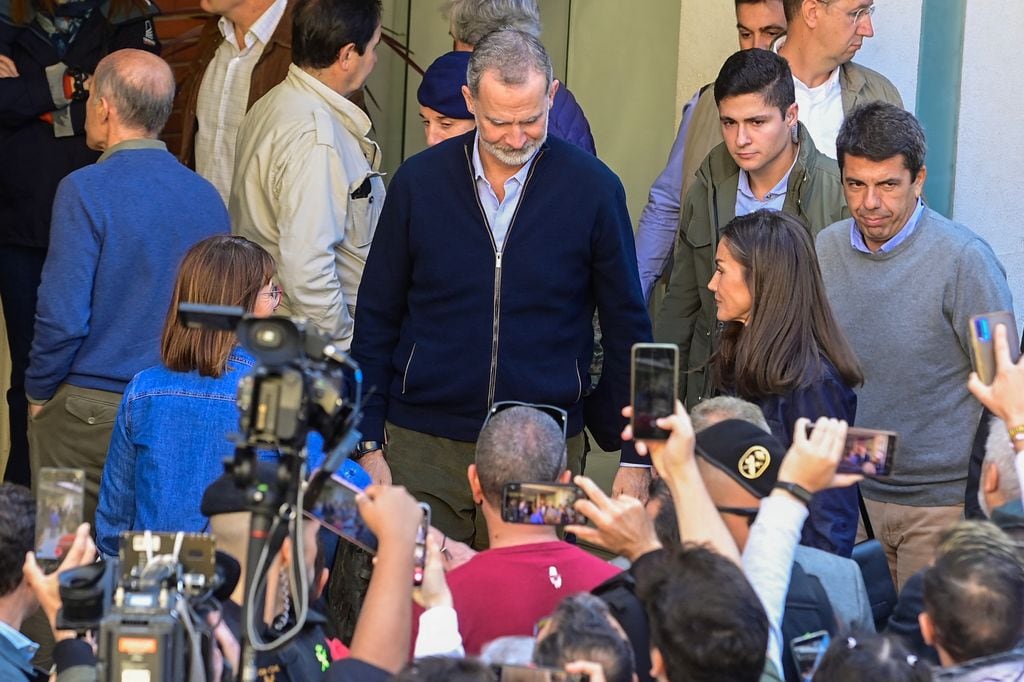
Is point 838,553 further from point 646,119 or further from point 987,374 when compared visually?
point 646,119

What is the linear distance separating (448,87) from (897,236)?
163 cm

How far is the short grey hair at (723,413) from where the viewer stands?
3.80 m

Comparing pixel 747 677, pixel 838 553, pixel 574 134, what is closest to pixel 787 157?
pixel 574 134

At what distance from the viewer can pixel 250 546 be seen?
107 inches

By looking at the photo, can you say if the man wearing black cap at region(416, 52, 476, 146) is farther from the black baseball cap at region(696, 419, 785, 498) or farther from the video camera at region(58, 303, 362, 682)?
the video camera at region(58, 303, 362, 682)

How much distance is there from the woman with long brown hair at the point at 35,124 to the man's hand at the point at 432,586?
3473 mm

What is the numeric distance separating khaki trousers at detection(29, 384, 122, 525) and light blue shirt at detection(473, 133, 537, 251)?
1.27 m

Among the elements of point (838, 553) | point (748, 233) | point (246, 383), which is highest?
point (748, 233)

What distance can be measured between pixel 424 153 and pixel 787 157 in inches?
50.1

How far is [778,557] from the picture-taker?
3.23 m

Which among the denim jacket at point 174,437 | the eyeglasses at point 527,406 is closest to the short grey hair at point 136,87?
the denim jacket at point 174,437

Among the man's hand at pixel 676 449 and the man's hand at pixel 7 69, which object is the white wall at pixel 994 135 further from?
the man's hand at pixel 7 69

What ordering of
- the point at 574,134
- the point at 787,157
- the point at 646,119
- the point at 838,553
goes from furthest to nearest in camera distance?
the point at 646,119 → the point at 574,134 → the point at 787,157 → the point at 838,553

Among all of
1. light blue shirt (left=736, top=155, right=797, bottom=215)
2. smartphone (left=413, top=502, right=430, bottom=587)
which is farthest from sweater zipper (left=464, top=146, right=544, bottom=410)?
smartphone (left=413, top=502, right=430, bottom=587)
